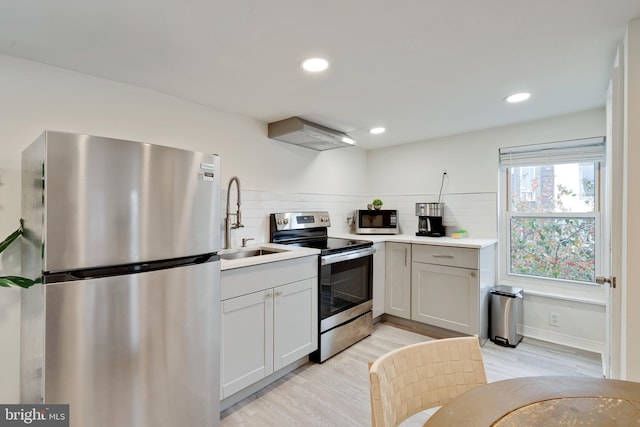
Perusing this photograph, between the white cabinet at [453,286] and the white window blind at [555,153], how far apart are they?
0.91 m

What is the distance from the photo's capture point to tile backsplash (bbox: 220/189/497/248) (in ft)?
8.81

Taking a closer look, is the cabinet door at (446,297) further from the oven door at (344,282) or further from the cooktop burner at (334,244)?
the cooktop burner at (334,244)

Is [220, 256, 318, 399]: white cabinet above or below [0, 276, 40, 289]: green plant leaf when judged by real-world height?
below

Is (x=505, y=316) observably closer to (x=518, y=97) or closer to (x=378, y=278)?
(x=378, y=278)

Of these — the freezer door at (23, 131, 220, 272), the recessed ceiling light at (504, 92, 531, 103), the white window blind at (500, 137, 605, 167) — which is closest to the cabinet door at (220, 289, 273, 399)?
the freezer door at (23, 131, 220, 272)

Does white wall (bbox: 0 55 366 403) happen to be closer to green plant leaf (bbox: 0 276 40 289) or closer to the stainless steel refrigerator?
the stainless steel refrigerator

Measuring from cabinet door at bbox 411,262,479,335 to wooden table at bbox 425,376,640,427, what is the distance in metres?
1.88

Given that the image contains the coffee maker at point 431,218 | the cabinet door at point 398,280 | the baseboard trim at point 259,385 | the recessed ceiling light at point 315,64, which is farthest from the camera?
the coffee maker at point 431,218

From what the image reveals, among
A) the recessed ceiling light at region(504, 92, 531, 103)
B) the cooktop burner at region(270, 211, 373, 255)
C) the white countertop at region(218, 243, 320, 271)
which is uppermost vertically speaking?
the recessed ceiling light at region(504, 92, 531, 103)

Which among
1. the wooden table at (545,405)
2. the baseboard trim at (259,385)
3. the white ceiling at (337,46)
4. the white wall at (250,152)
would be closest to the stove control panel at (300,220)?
the white wall at (250,152)

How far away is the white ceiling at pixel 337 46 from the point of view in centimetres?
125

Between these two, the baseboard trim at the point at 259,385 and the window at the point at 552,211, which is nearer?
the baseboard trim at the point at 259,385

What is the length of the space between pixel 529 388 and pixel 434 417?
0.34m

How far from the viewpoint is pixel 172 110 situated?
7.20 ft
